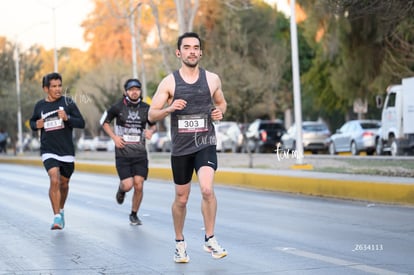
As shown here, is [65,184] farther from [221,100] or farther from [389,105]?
[389,105]

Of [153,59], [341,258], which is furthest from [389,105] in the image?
[153,59]

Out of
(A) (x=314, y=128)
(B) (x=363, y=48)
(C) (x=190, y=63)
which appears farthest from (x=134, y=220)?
(A) (x=314, y=128)

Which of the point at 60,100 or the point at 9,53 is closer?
the point at 60,100

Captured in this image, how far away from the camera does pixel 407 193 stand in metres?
15.4

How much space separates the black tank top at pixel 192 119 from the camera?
9.03m

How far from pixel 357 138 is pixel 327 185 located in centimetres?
2134

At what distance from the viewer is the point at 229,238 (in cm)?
1134

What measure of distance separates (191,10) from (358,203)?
19806 millimetres

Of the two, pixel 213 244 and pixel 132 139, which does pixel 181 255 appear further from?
pixel 132 139

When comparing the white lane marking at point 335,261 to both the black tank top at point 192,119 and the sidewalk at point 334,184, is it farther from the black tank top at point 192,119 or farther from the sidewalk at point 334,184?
the sidewalk at point 334,184

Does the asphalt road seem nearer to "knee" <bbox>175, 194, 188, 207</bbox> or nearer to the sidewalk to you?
the sidewalk

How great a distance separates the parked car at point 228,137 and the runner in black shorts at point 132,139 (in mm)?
32859

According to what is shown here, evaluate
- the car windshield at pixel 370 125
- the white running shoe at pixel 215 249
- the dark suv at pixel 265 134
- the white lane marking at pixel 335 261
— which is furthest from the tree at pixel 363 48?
the white running shoe at pixel 215 249

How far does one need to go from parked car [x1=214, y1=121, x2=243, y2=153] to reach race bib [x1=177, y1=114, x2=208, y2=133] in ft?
122
